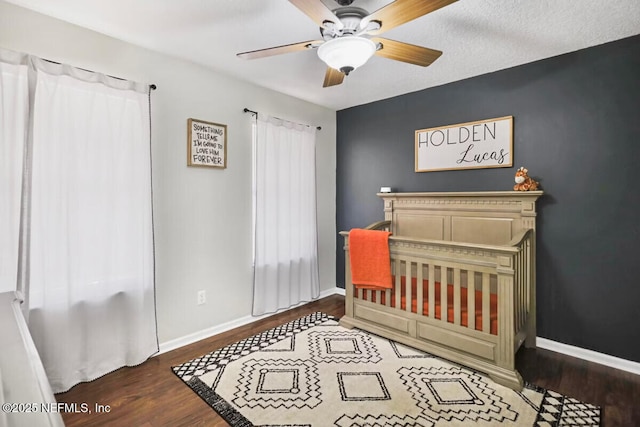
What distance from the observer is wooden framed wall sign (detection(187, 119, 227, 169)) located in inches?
104

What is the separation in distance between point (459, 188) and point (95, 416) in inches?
124

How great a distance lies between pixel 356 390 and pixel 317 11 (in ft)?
6.80

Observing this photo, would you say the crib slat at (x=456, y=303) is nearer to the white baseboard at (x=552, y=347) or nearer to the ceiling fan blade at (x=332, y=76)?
the white baseboard at (x=552, y=347)

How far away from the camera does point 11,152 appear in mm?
1817

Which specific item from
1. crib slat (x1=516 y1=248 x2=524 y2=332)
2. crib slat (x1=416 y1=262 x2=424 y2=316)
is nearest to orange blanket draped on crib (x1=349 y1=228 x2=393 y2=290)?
crib slat (x1=416 y1=262 x2=424 y2=316)

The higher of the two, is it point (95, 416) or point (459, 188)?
point (459, 188)

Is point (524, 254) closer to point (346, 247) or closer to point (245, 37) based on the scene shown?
point (346, 247)

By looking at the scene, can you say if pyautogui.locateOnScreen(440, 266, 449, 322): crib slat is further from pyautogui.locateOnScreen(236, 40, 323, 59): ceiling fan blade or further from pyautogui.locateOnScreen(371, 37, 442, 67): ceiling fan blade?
pyautogui.locateOnScreen(236, 40, 323, 59): ceiling fan blade

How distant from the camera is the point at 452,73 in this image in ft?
9.40

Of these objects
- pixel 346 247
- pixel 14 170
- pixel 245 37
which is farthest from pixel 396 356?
pixel 14 170

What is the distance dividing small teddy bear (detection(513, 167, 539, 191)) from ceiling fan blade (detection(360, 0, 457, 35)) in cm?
171

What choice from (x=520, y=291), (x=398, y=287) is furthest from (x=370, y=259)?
(x=520, y=291)

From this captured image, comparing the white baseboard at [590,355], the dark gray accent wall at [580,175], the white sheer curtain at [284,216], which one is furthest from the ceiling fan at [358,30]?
the white baseboard at [590,355]

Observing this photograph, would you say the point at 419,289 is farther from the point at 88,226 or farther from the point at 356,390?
the point at 88,226
